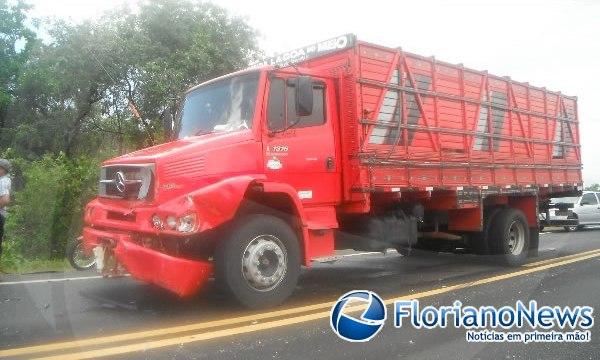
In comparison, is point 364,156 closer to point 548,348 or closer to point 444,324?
point 444,324

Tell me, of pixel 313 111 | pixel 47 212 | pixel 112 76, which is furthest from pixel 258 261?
pixel 112 76

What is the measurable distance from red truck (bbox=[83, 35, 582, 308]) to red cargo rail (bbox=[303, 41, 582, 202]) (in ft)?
0.07

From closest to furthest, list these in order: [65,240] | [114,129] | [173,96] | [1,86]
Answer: [65,240] < [173,96] < [114,129] < [1,86]

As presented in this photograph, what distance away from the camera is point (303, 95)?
5.73 metres

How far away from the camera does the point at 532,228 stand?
9430mm

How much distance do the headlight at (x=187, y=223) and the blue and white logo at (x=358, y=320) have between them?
4.98ft

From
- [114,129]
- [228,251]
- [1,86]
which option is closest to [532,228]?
[228,251]

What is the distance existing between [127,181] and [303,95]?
2.09 m

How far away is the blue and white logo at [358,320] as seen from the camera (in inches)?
173

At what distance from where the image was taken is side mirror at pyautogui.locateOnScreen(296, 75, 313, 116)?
573cm

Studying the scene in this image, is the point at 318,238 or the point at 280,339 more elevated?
the point at 318,238

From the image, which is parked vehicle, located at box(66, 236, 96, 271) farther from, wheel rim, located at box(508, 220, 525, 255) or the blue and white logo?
wheel rim, located at box(508, 220, 525, 255)

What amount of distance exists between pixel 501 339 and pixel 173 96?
41.0 feet

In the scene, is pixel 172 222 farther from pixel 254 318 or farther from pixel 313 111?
pixel 313 111
